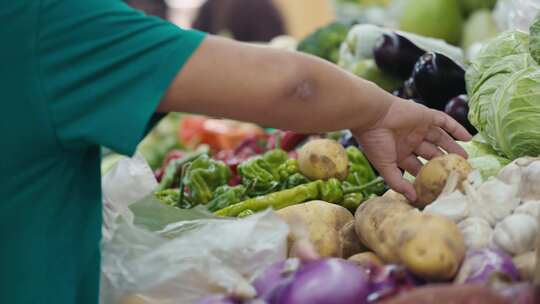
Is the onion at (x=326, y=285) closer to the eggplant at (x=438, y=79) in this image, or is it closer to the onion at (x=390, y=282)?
the onion at (x=390, y=282)

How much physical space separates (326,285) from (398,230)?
194mm

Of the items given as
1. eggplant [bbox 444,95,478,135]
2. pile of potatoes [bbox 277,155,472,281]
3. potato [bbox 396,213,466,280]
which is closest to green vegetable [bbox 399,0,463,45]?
eggplant [bbox 444,95,478,135]

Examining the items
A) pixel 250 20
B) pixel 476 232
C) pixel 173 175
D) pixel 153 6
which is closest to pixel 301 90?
pixel 476 232

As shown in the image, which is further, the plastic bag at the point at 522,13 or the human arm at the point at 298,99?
the plastic bag at the point at 522,13

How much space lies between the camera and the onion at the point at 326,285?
1200 mm

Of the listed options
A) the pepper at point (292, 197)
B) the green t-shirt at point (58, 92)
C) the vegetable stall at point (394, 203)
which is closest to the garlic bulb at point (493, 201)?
the vegetable stall at point (394, 203)

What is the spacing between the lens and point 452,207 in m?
1.45

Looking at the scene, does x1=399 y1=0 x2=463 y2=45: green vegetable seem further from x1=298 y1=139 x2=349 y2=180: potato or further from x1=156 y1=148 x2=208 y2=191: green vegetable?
x1=298 y1=139 x2=349 y2=180: potato

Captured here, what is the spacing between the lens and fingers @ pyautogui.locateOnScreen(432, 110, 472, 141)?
5.40 ft

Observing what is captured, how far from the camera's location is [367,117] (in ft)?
5.02

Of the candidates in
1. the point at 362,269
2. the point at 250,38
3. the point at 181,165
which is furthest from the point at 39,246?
the point at 250,38

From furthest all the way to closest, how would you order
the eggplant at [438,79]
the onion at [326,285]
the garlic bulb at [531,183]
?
the eggplant at [438,79] → the garlic bulb at [531,183] → the onion at [326,285]

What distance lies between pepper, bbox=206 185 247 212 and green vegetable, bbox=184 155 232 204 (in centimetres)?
4

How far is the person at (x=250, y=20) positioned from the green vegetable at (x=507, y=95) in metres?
3.84
